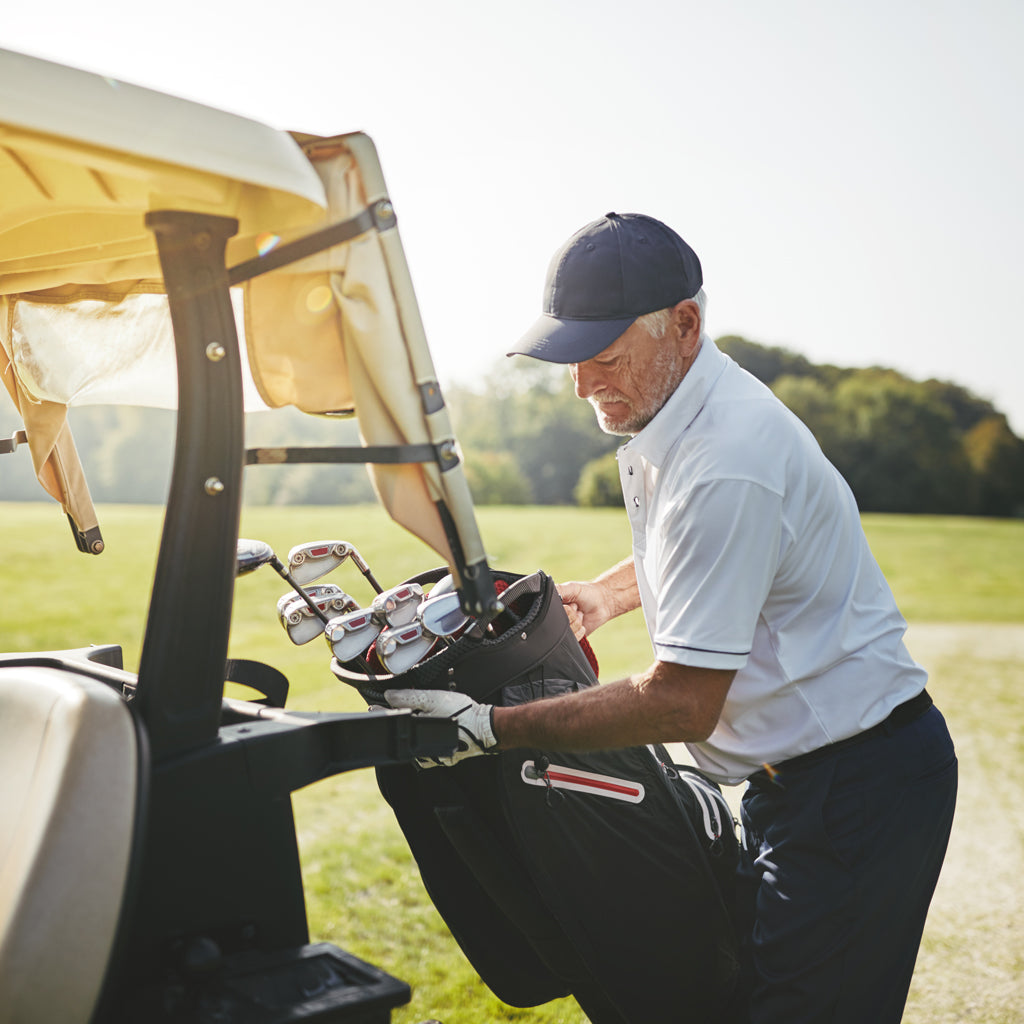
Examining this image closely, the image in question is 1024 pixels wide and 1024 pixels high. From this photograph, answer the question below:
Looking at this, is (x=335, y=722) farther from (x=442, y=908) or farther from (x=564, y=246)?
(x=564, y=246)

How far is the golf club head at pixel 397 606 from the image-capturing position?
1910mm

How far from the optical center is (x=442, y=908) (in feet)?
7.05

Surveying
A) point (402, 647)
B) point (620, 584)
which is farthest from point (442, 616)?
point (620, 584)

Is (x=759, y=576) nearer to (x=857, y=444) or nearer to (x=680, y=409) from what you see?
(x=680, y=409)

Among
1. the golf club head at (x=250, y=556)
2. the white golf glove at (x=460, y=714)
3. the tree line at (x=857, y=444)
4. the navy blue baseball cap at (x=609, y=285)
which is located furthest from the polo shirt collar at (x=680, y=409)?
the tree line at (x=857, y=444)

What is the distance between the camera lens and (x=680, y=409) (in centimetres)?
203

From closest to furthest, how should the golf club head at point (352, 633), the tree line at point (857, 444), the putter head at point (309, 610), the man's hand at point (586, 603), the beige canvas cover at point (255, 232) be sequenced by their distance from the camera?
the beige canvas cover at point (255, 232), the golf club head at point (352, 633), the putter head at point (309, 610), the man's hand at point (586, 603), the tree line at point (857, 444)

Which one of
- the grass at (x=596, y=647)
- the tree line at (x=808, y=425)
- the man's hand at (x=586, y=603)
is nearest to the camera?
the man's hand at (x=586, y=603)

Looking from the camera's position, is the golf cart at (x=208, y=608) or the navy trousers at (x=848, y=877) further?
the navy trousers at (x=848, y=877)

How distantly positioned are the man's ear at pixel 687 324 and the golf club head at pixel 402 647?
84 cm

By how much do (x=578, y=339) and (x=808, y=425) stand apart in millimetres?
30139

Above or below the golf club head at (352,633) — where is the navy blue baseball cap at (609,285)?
above

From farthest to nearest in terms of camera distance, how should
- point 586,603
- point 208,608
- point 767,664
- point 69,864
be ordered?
point 586,603 < point 767,664 < point 208,608 < point 69,864

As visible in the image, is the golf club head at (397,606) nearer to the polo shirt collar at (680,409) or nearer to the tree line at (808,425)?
the polo shirt collar at (680,409)
